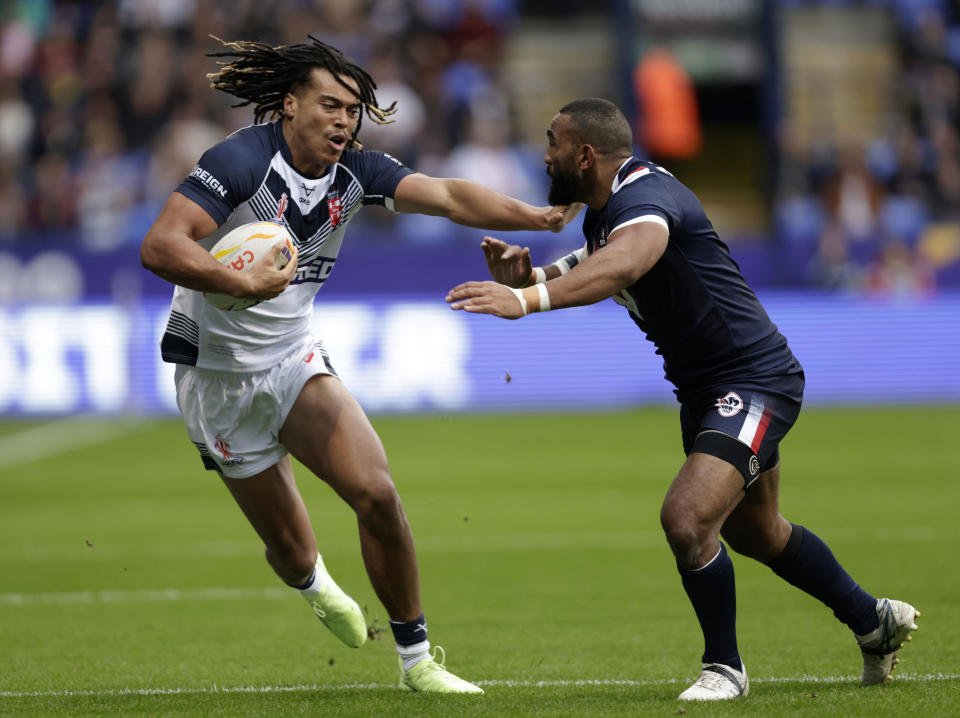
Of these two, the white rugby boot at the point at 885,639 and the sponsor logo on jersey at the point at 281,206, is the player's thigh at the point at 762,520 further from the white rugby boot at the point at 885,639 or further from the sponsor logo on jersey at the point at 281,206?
the sponsor logo on jersey at the point at 281,206

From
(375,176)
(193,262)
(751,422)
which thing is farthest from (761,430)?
(193,262)

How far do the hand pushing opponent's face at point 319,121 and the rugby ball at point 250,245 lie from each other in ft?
1.11

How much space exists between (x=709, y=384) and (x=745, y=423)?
0.27 metres

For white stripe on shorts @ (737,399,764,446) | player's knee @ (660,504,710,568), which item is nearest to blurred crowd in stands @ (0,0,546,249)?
white stripe on shorts @ (737,399,764,446)

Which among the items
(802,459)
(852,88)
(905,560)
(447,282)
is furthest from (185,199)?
(852,88)

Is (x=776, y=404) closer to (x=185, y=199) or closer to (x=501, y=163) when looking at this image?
(x=185, y=199)

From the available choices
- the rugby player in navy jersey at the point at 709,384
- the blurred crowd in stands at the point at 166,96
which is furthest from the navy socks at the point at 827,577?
the blurred crowd in stands at the point at 166,96

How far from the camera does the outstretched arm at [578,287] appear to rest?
17.0 ft

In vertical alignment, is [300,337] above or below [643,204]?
below

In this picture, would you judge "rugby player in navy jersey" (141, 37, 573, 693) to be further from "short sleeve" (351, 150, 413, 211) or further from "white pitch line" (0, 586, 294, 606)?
"white pitch line" (0, 586, 294, 606)

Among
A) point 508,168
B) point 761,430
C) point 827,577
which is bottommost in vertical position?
point 827,577

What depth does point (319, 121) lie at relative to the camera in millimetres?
5953

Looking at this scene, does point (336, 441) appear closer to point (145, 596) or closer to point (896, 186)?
point (145, 596)

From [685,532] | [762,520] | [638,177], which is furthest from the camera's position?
[762,520]
